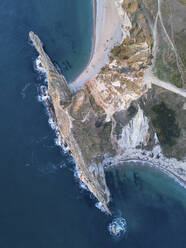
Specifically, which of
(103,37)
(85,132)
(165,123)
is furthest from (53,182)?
(103,37)

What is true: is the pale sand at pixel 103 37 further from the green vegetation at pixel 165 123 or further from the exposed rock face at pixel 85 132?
the green vegetation at pixel 165 123

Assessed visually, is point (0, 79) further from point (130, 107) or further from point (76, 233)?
point (76, 233)

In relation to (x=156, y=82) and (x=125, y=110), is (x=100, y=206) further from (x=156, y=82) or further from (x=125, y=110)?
(x=156, y=82)

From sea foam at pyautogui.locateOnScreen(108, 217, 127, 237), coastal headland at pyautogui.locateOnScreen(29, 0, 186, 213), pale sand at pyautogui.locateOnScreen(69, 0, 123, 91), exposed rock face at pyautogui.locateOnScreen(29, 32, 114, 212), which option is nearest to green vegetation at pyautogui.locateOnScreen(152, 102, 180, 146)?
coastal headland at pyautogui.locateOnScreen(29, 0, 186, 213)

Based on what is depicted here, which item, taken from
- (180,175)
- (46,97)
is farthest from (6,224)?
(180,175)

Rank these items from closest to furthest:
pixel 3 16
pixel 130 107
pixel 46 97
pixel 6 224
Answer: pixel 6 224 < pixel 130 107 < pixel 46 97 < pixel 3 16

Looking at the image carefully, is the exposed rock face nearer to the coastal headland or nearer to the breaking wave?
the coastal headland
